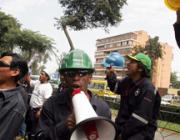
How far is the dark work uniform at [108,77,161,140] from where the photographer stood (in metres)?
4.54

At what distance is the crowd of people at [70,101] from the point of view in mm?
2771

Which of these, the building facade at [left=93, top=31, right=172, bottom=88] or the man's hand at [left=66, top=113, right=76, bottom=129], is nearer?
the man's hand at [left=66, top=113, right=76, bottom=129]

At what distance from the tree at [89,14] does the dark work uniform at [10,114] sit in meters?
20.0

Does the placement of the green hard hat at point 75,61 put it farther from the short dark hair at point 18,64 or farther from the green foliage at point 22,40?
the green foliage at point 22,40

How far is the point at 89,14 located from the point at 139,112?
20319 millimetres

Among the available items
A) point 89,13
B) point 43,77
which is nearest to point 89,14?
point 89,13

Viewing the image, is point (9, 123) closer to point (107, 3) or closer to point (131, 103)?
point (131, 103)

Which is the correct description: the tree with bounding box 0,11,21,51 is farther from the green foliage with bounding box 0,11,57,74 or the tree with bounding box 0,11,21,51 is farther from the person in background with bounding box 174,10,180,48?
the person in background with bounding box 174,10,180,48

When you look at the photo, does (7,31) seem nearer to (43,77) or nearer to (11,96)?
(43,77)

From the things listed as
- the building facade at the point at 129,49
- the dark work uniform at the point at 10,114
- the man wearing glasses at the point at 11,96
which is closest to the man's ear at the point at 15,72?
the man wearing glasses at the point at 11,96

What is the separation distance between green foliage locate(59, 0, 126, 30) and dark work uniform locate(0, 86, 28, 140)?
20173mm

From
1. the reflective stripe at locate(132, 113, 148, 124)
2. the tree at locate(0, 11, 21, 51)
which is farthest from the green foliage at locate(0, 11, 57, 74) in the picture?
the reflective stripe at locate(132, 113, 148, 124)

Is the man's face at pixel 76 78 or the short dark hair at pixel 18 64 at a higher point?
the short dark hair at pixel 18 64

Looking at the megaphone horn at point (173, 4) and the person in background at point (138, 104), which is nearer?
the megaphone horn at point (173, 4)
